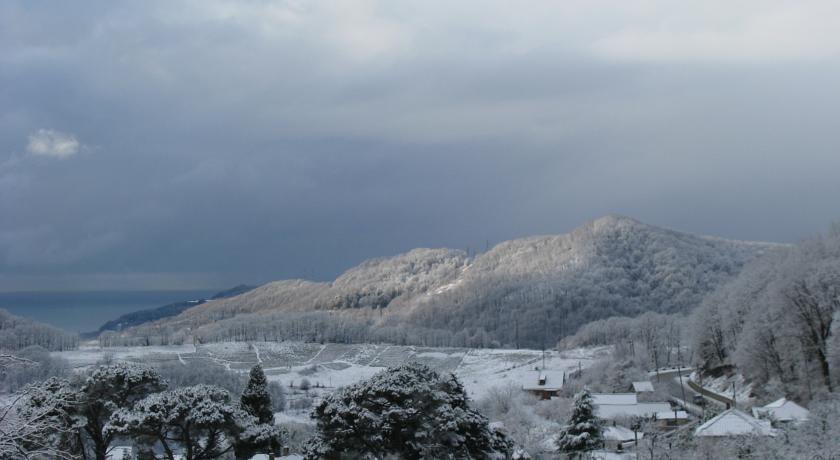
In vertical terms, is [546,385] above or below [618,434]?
below

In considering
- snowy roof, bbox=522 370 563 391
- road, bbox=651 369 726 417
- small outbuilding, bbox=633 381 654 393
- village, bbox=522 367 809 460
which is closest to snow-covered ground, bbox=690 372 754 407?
village, bbox=522 367 809 460

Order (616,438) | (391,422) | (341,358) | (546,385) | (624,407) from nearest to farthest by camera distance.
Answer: (391,422) → (616,438) → (624,407) → (546,385) → (341,358)

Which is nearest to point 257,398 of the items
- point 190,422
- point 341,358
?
point 190,422

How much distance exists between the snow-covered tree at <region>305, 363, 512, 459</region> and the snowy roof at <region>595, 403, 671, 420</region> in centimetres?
2744

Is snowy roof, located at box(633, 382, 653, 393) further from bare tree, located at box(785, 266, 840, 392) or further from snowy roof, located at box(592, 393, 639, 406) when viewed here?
bare tree, located at box(785, 266, 840, 392)

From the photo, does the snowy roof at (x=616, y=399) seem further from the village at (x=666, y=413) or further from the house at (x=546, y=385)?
the house at (x=546, y=385)

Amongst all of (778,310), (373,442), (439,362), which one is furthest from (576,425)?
(439,362)

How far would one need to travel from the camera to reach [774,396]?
3819cm

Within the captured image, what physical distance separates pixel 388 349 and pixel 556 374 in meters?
69.4

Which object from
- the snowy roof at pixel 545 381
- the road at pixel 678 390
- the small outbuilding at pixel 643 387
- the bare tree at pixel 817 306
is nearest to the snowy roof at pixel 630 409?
the road at pixel 678 390

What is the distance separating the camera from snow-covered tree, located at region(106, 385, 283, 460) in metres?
20.7

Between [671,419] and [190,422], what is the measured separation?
33194mm

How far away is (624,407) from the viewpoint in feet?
159

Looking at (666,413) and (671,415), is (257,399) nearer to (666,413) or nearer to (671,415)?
(671,415)
